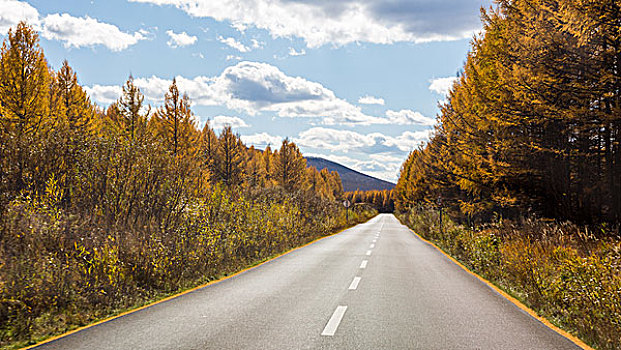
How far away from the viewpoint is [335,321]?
20.0 ft

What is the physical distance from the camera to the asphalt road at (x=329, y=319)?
200 inches

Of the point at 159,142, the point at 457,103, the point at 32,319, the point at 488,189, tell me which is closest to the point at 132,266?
the point at 32,319

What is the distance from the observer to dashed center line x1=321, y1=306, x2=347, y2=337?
217 inches

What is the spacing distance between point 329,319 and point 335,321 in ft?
0.45

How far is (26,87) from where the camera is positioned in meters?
21.9

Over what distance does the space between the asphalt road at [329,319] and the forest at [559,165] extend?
71 cm

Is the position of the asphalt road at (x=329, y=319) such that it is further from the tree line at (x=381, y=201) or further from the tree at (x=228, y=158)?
the tree line at (x=381, y=201)

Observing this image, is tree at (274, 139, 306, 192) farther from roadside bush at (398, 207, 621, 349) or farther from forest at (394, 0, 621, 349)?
roadside bush at (398, 207, 621, 349)

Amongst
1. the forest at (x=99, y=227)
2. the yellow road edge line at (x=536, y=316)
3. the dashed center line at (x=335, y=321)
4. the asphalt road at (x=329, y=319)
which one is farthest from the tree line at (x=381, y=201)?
the dashed center line at (x=335, y=321)

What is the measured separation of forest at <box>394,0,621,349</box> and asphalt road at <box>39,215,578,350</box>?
0.71 m

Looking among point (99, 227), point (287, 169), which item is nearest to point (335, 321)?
point (99, 227)

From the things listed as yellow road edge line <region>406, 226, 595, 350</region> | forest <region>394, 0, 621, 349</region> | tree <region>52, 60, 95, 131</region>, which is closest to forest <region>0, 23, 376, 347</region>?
yellow road edge line <region>406, 226, 595, 350</region>

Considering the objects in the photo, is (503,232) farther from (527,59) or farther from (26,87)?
(26,87)

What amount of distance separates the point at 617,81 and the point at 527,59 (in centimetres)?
198
